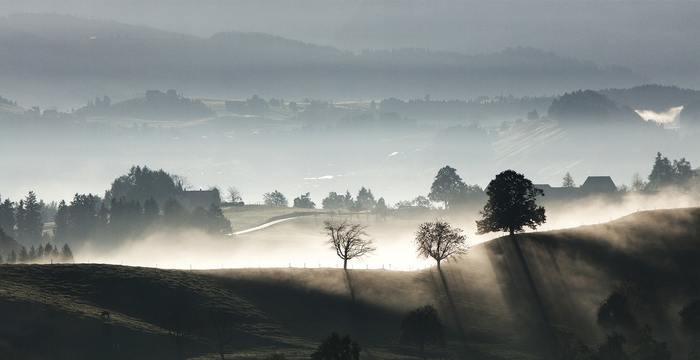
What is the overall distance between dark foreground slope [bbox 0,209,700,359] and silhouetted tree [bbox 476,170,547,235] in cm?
353

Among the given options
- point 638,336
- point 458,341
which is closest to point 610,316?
point 638,336

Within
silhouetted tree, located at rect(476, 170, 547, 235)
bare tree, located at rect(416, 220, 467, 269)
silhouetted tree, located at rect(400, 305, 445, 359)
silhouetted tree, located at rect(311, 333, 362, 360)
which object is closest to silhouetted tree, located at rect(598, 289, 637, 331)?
silhouetted tree, located at rect(400, 305, 445, 359)

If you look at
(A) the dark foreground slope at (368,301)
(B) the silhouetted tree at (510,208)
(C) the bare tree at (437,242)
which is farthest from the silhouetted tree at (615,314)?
(C) the bare tree at (437,242)

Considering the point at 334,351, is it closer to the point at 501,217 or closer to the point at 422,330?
the point at 422,330

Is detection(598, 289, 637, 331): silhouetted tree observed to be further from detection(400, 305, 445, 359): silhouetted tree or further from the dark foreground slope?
detection(400, 305, 445, 359): silhouetted tree

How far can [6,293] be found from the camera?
5645 inches

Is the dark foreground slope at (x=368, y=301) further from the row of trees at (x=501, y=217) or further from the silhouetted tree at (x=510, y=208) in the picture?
the silhouetted tree at (x=510, y=208)

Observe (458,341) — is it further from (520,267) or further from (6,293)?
(6,293)

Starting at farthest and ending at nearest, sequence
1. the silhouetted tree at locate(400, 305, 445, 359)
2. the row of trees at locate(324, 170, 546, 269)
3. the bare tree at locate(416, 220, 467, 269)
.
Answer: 1. the row of trees at locate(324, 170, 546, 269)
2. the bare tree at locate(416, 220, 467, 269)
3. the silhouetted tree at locate(400, 305, 445, 359)

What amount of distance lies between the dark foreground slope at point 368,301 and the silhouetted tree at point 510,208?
353cm

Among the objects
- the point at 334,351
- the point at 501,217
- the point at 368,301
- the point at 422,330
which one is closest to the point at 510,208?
the point at 501,217

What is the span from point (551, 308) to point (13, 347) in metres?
81.3

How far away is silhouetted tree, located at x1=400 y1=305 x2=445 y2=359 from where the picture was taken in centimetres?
14125

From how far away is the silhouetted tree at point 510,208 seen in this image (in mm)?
185500
